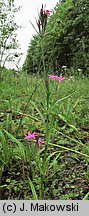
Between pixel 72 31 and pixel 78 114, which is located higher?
pixel 72 31

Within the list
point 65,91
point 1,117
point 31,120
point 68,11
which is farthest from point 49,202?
point 68,11

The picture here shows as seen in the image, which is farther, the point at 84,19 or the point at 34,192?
the point at 84,19

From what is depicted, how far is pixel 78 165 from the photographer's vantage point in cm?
137

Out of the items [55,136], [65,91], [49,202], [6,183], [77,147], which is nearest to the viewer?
[49,202]

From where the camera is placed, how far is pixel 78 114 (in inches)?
80.7

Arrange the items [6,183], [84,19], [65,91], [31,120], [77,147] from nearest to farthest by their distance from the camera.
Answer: [6,183]
[77,147]
[31,120]
[65,91]
[84,19]

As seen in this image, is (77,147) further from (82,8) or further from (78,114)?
(82,8)

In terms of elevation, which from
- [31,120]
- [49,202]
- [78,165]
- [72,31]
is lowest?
[49,202]

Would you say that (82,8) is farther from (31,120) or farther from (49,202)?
(49,202)

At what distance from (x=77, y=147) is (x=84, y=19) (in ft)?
26.9

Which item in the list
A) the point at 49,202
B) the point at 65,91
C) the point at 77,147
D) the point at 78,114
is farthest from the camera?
the point at 65,91

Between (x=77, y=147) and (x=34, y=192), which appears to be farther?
(x=77, y=147)

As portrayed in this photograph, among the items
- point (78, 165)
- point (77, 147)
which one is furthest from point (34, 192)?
point (77, 147)

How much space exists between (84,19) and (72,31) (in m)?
0.59
